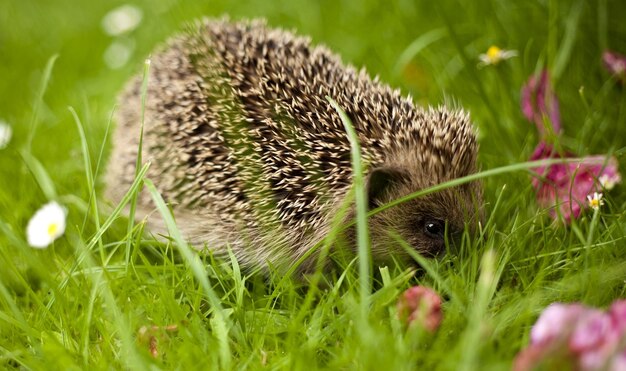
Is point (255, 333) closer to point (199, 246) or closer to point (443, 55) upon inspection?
point (199, 246)

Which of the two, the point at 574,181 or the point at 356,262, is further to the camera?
the point at 574,181

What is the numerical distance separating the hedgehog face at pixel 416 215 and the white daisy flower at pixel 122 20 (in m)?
4.15

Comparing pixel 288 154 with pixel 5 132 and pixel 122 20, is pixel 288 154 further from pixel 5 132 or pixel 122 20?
pixel 122 20

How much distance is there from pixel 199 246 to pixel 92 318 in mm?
942

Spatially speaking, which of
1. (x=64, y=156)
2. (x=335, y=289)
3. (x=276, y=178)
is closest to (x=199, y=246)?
(x=276, y=178)

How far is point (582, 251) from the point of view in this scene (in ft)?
10.5

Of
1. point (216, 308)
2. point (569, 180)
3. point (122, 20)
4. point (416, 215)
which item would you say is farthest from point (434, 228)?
point (122, 20)

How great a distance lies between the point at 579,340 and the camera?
2156mm

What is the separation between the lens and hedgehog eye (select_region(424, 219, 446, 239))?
3504 mm

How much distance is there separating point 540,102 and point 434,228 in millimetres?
1313

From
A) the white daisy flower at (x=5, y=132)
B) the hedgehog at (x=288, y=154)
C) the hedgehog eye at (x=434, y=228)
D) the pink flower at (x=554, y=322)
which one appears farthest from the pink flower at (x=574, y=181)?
the white daisy flower at (x=5, y=132)

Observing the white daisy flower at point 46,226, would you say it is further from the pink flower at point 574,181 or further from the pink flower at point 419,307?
the pink flower at point 574,181

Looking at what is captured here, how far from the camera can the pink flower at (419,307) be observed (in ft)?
8.80

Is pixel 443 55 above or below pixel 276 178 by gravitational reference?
above
